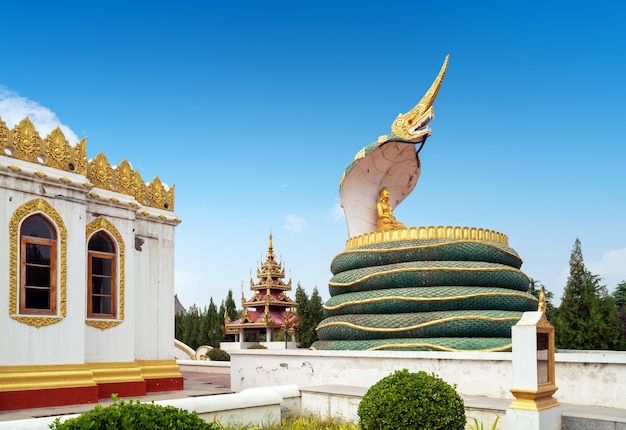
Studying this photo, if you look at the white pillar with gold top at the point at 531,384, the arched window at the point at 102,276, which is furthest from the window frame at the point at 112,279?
the white pillar with gold top at the point at 531,384

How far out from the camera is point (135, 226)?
14.1 metres

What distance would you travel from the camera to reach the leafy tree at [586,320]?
18.0 m

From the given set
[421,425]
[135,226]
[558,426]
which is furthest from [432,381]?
[135,226]

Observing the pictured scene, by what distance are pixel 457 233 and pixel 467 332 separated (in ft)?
7.70

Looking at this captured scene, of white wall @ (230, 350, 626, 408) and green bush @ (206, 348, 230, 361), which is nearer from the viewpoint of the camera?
white wall @ (230, 350, 626, 408)

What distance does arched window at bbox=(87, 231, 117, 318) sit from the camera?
12.5 m

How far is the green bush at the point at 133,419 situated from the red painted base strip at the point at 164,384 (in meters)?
9.41

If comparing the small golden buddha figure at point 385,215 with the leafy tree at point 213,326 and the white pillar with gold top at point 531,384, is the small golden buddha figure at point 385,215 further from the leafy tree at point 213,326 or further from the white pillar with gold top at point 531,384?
the leafy tree at point 213,326

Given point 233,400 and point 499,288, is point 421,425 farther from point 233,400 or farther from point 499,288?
point 499,288

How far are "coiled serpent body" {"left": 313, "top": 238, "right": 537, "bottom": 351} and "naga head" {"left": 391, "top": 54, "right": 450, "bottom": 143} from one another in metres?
3.22

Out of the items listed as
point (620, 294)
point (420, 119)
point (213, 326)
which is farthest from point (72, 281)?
point (620, 294)

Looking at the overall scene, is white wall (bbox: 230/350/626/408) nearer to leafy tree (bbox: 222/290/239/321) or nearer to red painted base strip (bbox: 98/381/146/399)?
red painted base strip (bbox: 98/381/146/399)

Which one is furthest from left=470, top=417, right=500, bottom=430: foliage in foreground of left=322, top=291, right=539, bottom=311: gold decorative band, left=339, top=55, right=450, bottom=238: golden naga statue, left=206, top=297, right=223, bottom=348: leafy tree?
left=206, top=297, right=223, bottom=348: leafy tree

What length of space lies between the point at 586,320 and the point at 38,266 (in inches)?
587
